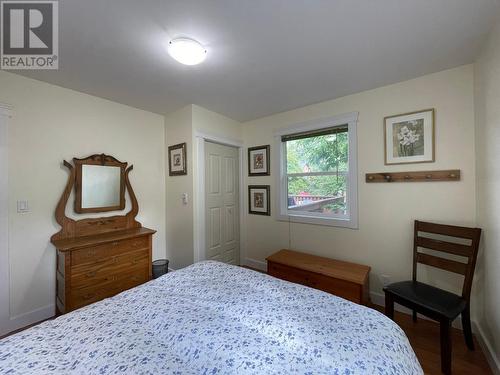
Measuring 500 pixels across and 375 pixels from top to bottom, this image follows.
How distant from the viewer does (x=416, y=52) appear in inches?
67.0

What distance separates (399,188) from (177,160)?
270cm

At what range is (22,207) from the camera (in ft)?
6.55

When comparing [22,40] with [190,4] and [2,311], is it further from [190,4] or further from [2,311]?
[2,311]

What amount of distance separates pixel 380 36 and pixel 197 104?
80.0 inches

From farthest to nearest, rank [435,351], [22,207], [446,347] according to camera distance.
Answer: [22,207] < [435,351] < [446,347]

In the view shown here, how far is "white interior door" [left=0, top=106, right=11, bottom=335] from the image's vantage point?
6.15 ft

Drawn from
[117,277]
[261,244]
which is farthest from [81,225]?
[261,244]

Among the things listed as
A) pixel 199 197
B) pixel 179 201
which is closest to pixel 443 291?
pixel 199 197

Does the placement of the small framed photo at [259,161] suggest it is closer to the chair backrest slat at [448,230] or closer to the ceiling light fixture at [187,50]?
the ceiling light fixture at [187,50]

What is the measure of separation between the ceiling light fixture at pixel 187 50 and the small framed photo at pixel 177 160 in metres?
1.35

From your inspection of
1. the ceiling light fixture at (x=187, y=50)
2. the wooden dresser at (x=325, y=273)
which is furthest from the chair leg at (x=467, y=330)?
the ceiling light fixture at (x=187, y=50)

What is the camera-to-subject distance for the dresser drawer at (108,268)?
199cm

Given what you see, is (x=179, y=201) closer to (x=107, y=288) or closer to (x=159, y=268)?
(x=159, y=268)

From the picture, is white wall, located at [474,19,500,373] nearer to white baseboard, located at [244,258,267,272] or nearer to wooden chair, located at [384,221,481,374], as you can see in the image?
wooden chair, located at [384,221,481,374]
